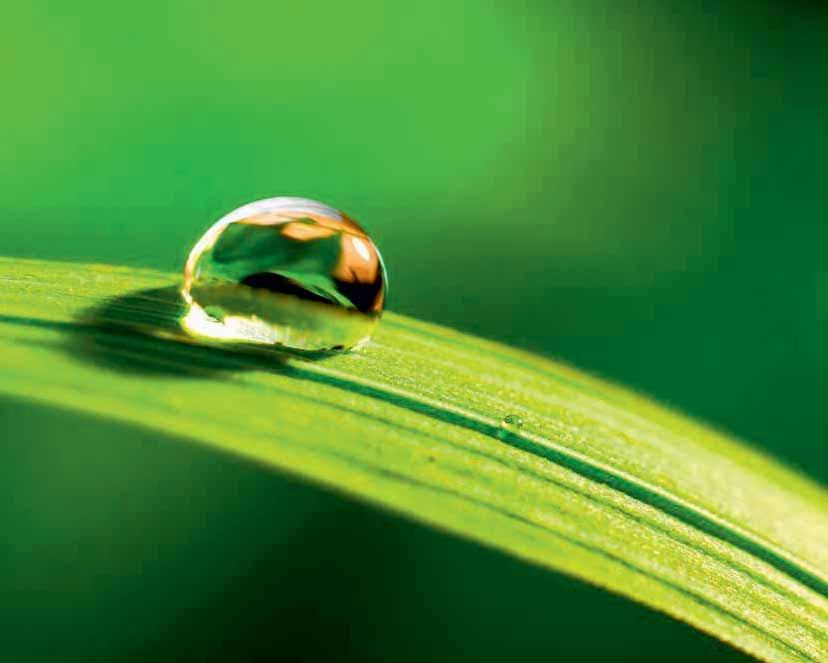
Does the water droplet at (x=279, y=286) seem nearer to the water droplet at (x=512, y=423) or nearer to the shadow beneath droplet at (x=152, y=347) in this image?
the shadow beneath droplet at (x=152, y=347)

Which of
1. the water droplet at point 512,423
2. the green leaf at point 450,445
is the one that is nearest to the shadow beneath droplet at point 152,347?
the green leaf at point 450,445

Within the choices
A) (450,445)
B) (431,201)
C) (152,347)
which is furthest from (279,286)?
(431,201)

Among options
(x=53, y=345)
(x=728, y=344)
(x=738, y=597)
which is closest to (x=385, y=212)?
(x=728, y=344)

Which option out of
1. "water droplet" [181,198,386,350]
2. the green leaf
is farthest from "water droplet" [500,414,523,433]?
"water droplet" [181,198,386,350]

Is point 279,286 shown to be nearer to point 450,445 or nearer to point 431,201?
point 450,445

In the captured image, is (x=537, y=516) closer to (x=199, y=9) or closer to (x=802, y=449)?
(x=802, y=449)
